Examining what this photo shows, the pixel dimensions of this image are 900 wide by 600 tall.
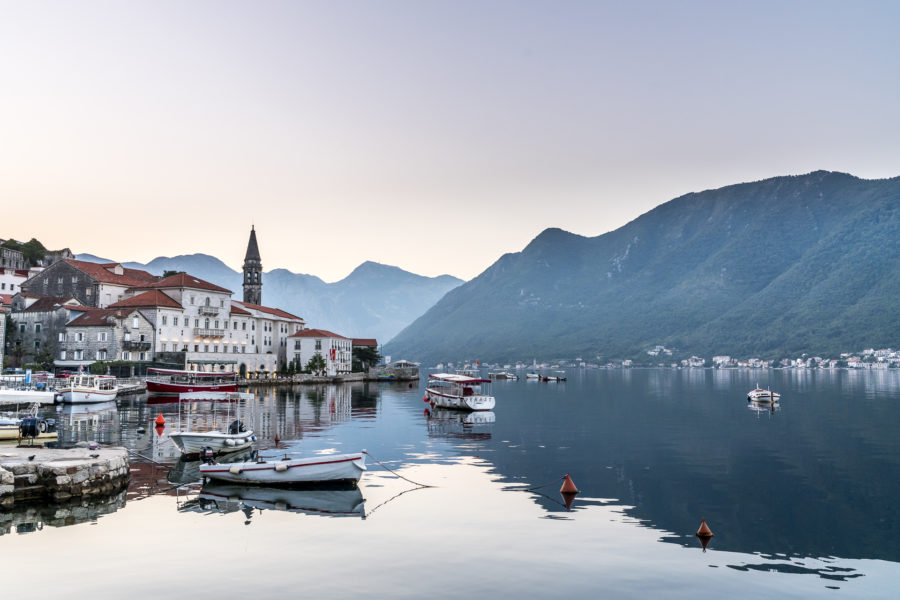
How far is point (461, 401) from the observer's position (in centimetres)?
9794

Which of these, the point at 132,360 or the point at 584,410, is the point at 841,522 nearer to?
the point at 584,410

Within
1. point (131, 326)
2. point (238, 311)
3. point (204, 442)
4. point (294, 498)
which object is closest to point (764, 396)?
point (204, 442)

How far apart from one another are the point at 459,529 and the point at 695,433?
150 ft

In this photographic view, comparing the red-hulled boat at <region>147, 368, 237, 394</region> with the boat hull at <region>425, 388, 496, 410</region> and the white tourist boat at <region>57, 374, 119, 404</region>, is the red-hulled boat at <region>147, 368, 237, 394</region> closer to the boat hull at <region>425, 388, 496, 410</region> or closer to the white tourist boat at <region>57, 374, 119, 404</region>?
the white tourist boat at <region>57, 374, 119, 404</region>

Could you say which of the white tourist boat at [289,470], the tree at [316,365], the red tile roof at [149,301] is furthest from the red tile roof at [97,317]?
the white tourist boat at [289,470]

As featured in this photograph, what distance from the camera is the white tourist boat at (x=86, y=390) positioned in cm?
9112

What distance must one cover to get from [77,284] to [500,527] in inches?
5162

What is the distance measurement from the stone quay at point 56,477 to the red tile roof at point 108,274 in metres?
114

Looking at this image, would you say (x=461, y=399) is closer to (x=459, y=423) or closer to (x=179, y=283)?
(x=459, y=423)

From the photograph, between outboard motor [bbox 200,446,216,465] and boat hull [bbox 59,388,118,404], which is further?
boat hull [bbox 59,388,118,404]

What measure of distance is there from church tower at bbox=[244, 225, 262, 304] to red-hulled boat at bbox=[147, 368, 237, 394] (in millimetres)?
64429

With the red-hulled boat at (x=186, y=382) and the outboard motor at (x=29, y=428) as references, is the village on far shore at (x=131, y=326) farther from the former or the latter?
the outboard motor at (x=29, y=428)

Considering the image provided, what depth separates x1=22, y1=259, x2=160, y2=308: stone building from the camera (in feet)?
450

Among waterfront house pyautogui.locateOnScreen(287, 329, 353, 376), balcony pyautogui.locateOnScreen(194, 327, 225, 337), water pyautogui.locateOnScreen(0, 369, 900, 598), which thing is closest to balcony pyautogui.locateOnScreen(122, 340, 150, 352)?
balcony pyautogui.locateOnScreen(194, 327, 225, 337)
